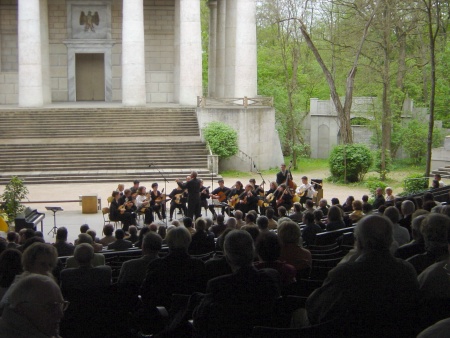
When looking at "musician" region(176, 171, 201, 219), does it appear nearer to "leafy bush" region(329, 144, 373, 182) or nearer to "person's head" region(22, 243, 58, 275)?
"leafy bush" region(329, 144, 373, 182)

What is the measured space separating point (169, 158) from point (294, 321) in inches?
1171

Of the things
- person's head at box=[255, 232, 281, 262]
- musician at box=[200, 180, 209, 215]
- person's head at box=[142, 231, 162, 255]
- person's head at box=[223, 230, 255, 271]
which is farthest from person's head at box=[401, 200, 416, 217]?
musician at box=[200, 180, 209, 215]

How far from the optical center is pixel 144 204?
22438 mm

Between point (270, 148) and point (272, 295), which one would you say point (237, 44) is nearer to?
point (270, 148)

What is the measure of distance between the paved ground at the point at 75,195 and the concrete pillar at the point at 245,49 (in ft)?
25.9

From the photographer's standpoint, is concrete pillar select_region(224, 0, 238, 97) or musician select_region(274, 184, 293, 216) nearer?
musician select_region(274, 184, 293, 216)

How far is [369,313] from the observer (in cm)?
487

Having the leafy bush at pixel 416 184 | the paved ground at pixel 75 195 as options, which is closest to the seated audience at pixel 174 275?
the paved ground at pixel 75 195

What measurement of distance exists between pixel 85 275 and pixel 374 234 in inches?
124

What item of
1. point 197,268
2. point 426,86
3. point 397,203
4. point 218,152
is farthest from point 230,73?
point 197,268

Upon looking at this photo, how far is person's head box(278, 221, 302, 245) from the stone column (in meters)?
34.1

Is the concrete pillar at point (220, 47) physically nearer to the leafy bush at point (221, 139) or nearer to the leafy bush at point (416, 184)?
the leafy bush at point (221, 139)

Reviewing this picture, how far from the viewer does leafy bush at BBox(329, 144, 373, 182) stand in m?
33.5

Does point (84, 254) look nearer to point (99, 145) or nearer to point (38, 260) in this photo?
point (38, 260)
